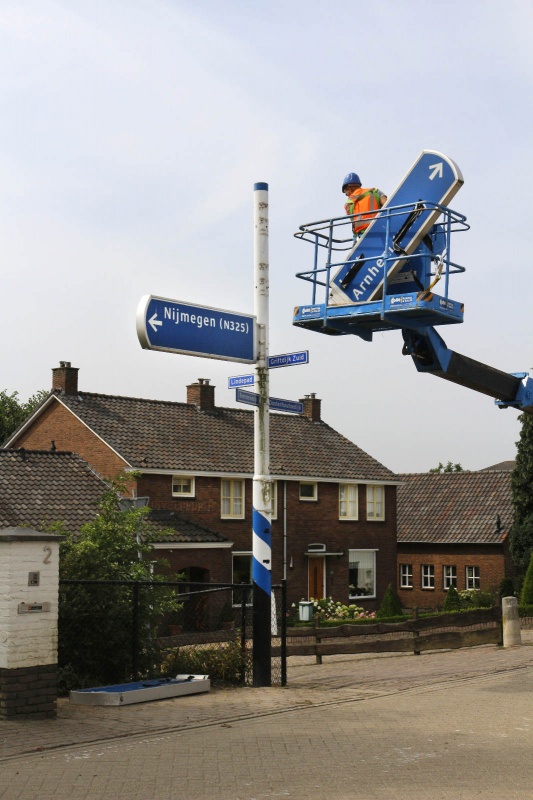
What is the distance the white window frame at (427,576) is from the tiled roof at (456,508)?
1.37m

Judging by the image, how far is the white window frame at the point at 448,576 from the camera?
46500 millimetres

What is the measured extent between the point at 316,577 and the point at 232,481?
565 centimetres

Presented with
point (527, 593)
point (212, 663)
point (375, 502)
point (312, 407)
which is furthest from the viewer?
point (312, 407)

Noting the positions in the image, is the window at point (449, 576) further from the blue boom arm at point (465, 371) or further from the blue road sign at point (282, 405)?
the blue road sign at point (282, 405)

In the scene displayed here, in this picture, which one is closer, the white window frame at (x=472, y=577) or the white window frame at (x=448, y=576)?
the white window frame at (x=472, y=577)

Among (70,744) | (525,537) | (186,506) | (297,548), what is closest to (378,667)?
(70,744)

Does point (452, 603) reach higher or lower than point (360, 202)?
lower

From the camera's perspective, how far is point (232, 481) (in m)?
37.4

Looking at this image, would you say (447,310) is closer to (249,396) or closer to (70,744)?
(249,396)

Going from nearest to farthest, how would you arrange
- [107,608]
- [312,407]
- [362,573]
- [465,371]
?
1. [107,608]
2. [465,371]
3. [362,573]
4. [312,407]

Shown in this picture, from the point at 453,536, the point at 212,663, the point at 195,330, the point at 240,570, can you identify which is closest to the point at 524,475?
the point at 453,536

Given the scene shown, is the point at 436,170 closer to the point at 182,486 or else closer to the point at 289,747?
the point at 289,747

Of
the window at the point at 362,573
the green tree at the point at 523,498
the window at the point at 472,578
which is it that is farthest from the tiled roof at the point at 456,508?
the window at the point at 362,573

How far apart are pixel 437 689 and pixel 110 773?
7093 millimetres
